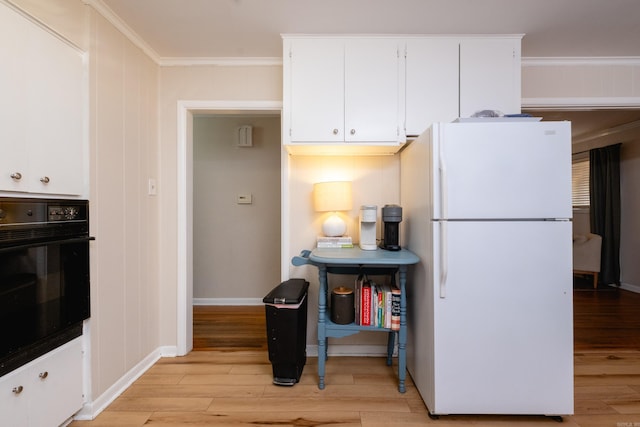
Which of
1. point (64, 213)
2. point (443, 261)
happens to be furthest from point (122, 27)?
point (443, 261)

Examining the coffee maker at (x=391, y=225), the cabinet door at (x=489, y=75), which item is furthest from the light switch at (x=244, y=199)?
the cabinet door at (x=489, y=75)

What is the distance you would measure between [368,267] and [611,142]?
16.7 feet

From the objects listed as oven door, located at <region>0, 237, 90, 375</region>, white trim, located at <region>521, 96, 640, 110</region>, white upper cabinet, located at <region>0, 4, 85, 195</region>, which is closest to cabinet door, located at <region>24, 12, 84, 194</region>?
white upper cabinet, located at <region>0, 4, 85, 195</region>

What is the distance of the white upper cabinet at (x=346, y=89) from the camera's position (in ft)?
6.64

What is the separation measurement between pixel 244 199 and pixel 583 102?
11.1 ft

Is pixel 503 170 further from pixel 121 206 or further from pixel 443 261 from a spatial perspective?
pixel 121 206

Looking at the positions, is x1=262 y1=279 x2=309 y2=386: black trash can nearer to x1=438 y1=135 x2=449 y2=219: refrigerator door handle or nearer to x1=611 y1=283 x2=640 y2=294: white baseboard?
x1=438 y1=135 x2=449 y2=219: refrigerator door handle

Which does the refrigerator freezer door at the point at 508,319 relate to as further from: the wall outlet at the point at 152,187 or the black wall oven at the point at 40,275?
the wall outlet at the point at 152,187

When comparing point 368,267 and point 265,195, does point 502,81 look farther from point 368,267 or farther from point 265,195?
point 265,195

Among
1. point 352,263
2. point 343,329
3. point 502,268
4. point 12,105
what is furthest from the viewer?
point 343,329

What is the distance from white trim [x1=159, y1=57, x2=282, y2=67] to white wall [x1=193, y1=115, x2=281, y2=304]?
1222 mm

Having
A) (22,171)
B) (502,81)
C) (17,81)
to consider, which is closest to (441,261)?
(502,81)

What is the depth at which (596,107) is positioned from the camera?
2.42m

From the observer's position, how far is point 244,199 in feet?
11.8
